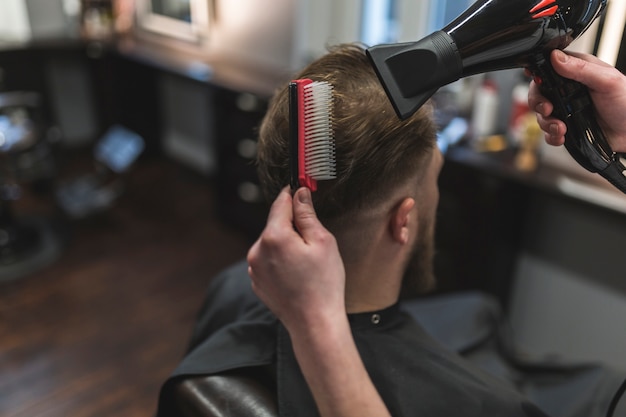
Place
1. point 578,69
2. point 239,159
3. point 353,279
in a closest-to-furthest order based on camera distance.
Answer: point 578,69, point 353,279, point 239,159

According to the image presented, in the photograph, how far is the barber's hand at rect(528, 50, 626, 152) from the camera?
2.55ft

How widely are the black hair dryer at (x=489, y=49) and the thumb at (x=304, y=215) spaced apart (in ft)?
0.53

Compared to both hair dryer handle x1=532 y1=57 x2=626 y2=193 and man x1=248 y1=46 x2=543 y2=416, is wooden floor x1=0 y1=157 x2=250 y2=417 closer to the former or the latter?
man x1=248 y1=46 x2=543 y2=416

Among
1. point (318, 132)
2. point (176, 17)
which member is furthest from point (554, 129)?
point (176, 17)

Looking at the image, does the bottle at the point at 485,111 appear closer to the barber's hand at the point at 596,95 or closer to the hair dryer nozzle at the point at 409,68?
the barber's hand at the point at 596,95

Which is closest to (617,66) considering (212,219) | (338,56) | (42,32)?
(338,56)

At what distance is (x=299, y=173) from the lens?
750 millimetres

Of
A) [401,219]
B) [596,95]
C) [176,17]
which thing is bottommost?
[176,17]

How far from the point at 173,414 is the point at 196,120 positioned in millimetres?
3328

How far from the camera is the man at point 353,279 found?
68 centimetres

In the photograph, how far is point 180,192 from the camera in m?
3.90

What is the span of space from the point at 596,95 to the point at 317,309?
0.51 metres

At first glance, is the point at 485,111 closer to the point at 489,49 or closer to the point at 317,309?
the point at 489,49

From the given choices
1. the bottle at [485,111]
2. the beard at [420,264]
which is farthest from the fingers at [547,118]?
the bottle at [485,111]
